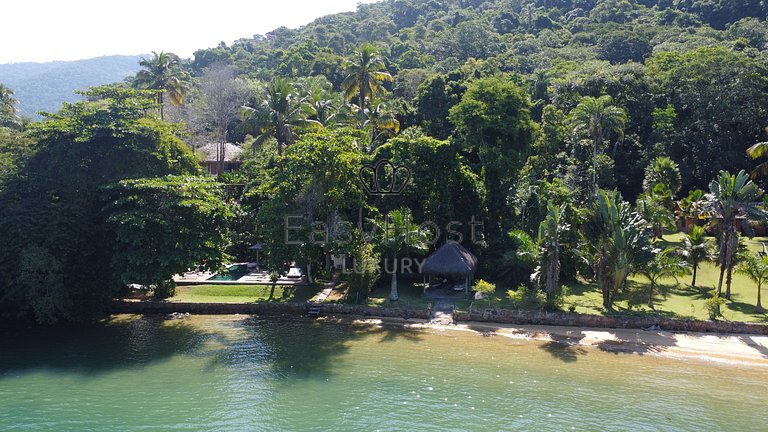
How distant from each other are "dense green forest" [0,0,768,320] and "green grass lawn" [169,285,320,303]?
4.83 ft

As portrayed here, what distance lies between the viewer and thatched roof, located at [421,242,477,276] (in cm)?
2930

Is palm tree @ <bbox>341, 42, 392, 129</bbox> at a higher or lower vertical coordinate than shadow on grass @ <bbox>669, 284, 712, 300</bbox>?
higher

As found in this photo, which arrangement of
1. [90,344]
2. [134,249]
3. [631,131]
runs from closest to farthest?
[90,344]
[134,249]
[631,131]

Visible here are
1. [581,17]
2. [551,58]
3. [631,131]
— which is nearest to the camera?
[631,131]

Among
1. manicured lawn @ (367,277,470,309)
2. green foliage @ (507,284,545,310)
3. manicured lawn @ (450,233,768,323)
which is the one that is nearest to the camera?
manicured lawn @ (450,233,768,323)

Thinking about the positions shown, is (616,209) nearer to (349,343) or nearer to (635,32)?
(349,343)

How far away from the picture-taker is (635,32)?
75.2 meters

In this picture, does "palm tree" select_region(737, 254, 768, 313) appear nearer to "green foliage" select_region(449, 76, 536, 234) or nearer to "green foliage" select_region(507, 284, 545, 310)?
"green foliage" select_region(507, 284, 545, 310)

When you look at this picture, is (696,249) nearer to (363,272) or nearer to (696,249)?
(696,249)

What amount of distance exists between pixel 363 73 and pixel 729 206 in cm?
2598

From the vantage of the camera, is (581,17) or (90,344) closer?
(90,344)

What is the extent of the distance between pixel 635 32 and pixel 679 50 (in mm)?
16712

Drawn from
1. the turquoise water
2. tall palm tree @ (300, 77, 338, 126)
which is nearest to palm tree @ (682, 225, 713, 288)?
tall palm tree @ (300, 77, 338, 126)

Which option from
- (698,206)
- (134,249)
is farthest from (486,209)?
(134,249)
